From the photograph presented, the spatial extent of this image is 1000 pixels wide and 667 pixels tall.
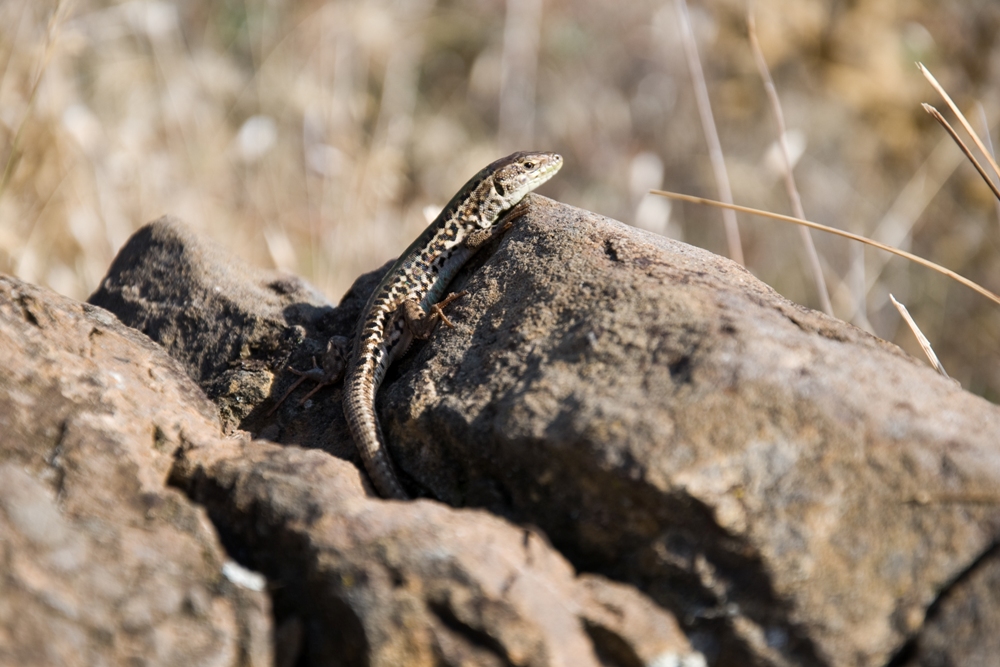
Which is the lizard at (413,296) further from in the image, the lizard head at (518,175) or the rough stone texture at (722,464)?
the rough stone texture at (722,464)

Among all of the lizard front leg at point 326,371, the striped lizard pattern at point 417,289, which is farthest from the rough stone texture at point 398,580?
the lizard front leg at point 326,371

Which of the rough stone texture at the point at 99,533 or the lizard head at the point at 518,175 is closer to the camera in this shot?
the rough stone texture at the point at 99,533

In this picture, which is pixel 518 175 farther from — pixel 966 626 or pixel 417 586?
pixel 966 626

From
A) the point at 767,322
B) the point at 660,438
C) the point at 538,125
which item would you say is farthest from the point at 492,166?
the point at 538,125

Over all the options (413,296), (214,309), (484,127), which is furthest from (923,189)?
Result: (214,309)

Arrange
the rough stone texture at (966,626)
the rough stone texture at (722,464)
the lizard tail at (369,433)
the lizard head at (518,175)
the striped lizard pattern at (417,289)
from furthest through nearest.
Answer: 1. the lizard head at (518,175)
2. the striped lizard pattern at (417,289)
3. the lizard tail at (369,433)
4. the rough stone texture at (722,464)
5. the rough stone texture at (966,626)

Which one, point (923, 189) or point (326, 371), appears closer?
point (326, 371)

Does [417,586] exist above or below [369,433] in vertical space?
above
